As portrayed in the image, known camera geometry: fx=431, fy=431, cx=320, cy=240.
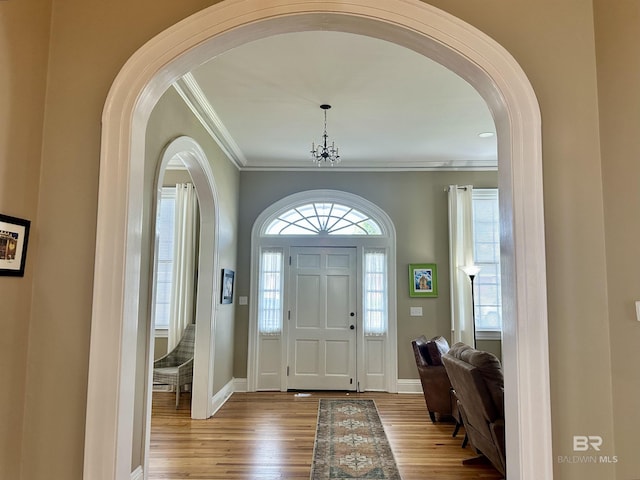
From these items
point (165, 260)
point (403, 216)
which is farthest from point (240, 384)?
point (403, 216)

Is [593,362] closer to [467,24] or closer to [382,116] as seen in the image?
[467,24]

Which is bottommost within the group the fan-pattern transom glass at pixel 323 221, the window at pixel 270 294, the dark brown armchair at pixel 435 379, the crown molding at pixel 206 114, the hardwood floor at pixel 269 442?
the hardwood floor at pixel 269 442

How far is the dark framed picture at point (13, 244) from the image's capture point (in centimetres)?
173

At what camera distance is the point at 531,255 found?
1749mm

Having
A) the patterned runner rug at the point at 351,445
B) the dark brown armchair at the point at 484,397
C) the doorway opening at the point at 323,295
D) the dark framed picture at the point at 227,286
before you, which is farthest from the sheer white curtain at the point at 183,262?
the dark brown armchair at the point at 484,397

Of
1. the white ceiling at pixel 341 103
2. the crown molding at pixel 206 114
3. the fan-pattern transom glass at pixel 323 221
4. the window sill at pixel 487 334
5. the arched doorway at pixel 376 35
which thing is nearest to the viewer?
the arched doorway at pixel 376 35

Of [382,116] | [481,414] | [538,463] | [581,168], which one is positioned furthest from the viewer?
[382,116]

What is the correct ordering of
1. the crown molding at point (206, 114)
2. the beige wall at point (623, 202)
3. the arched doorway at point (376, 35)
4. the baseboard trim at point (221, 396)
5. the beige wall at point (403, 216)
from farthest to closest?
the beige wall at point (403, 216)
the baseboard trim at point (221, 396)
the crown molding at point (206, 114)
the arched doorway at point (376, 35)
the beige wall at point (623, 202)

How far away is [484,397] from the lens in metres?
2.96

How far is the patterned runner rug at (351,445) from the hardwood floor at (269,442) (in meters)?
0.09

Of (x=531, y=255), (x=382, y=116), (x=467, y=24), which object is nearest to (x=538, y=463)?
(x=531, y=255)

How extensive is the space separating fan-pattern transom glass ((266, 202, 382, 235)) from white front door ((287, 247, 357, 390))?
29 cm

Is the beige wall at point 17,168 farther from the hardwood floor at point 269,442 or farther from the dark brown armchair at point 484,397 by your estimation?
the dark brown armchair at point 484,397

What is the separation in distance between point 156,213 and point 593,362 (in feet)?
9.36
